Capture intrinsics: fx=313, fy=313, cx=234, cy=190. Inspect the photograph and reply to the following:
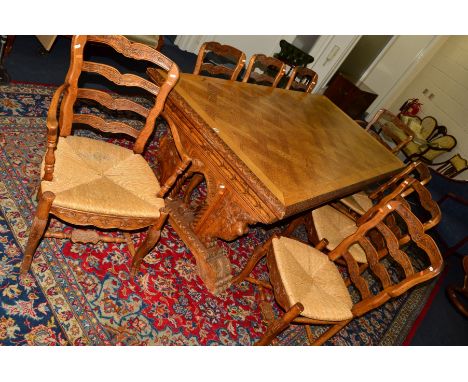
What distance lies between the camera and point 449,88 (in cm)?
685

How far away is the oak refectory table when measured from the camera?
1.76 m

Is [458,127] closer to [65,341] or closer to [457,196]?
[457,196]

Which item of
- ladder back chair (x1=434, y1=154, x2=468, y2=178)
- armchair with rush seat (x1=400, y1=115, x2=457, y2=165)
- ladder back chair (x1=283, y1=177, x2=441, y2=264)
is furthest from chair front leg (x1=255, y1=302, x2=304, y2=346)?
ladder back chair (x1=434, y1=154, x2=468, y2=178)

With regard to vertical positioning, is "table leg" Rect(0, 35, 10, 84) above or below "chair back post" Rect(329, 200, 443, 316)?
below

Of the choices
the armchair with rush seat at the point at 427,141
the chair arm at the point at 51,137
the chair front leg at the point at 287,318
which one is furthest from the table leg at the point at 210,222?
the armchair with rush seat at the point at 427,141

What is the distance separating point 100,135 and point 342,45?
464 cm

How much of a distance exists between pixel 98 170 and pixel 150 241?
49 cm

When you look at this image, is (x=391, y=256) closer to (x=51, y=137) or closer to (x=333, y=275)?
(x=333, y=275)

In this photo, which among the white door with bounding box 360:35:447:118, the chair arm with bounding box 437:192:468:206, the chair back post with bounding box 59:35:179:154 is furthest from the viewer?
the white door with bounding box 360:35:447:118

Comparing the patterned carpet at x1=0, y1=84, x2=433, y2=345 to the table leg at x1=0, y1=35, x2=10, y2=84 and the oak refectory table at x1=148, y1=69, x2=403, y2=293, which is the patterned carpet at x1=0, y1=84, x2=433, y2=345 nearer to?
the table leg at x1=0, y1=35, x2=10, y2=84

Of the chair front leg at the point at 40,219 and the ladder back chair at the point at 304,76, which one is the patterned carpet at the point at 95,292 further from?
the ladder back chair at the point at 304,76

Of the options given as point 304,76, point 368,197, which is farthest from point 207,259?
point 304,76

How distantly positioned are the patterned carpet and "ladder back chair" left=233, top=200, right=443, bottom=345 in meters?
0.35

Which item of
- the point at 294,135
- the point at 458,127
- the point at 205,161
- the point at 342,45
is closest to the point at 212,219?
the point at 205,161
